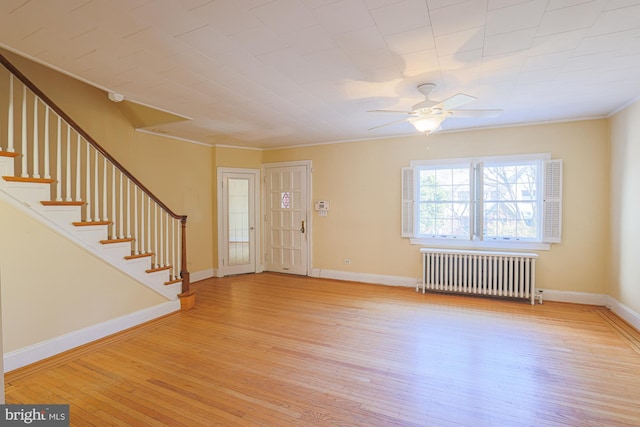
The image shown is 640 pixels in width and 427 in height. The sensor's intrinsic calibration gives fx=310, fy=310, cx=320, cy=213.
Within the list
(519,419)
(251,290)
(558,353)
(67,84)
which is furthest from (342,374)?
(67,84)

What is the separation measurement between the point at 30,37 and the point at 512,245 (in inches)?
233

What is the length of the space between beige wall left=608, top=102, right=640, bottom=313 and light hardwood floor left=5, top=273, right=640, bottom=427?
45 cm

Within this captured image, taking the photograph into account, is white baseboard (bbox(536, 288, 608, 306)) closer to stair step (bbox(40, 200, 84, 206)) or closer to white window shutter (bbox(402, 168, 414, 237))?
white window shutter (bbox(402, 168, 414, 237))

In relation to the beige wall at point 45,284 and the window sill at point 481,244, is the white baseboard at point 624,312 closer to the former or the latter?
the window sill at point 481,244

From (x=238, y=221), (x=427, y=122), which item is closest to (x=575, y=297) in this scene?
(x=427, y=122)

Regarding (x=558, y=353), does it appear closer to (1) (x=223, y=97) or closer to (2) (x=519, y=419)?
(2) (x=519, y=419)

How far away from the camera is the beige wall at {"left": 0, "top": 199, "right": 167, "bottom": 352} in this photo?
2.70 metres

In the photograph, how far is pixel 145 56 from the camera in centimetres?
258

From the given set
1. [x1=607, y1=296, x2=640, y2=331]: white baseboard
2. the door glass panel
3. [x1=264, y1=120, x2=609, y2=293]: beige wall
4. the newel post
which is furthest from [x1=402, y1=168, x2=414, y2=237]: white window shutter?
the newel post

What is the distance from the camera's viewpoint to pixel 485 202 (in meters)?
4.89

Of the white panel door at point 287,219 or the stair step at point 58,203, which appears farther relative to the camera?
the white panel door at point 287,219

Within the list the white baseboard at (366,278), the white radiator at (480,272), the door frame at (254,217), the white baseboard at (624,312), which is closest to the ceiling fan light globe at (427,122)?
the white radiator at (480,272)

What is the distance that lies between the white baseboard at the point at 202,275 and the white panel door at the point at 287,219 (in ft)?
3.81

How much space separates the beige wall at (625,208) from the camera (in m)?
3.63
